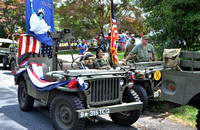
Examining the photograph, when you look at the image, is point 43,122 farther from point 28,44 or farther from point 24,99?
point 28,44

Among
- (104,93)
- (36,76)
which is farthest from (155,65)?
(36,76)

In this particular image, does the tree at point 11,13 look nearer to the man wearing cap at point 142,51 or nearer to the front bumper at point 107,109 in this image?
the man wearing cap at point 142,51

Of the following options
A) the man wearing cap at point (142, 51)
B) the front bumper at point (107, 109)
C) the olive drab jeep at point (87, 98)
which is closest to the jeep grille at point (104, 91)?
the olive drab jeep at point (87, 98)

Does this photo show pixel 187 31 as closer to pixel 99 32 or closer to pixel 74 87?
pixel 74 87

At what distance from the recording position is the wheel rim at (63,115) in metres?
4.89

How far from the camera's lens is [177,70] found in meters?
4.45

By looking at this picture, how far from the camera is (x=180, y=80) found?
4.34 meters

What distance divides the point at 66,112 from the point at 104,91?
866 millimetres

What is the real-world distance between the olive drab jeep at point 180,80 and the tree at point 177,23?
434 centimetres

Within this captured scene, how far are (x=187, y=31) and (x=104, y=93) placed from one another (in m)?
5.25

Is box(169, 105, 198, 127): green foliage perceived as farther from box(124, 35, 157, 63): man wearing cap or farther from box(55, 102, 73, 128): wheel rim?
box(55, 102, 73, 128): wheel rim

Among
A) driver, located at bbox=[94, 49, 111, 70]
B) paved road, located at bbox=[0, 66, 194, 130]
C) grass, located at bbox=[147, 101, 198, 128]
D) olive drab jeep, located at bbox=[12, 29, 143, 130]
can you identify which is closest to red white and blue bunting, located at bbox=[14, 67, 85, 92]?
olive drab jeep, located at bbox=[12, 29, 143, 130]

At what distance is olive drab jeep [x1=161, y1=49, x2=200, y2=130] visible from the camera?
164 inches

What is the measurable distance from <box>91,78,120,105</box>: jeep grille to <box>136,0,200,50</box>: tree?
4493mm
